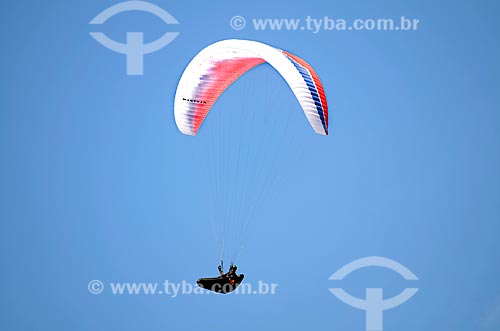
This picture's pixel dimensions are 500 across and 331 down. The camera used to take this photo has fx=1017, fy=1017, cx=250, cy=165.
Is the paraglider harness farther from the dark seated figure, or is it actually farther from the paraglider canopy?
the paraglider canopy

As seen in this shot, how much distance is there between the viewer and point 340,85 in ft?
134

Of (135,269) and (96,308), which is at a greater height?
(135,269)

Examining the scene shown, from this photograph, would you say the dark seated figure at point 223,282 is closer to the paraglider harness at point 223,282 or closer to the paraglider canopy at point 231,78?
the paraglider harness at point 223,282

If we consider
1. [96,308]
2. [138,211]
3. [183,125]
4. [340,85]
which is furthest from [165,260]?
[183,125]

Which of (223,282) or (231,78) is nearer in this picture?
(223,282)

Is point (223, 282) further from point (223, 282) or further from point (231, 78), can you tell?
point (231, 78)

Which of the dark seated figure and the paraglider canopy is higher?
the paraglider canopy

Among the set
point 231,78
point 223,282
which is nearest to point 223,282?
point 223,282

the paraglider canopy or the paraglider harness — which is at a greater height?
the paraglider canopy

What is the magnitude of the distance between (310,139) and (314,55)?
7120 millimetres

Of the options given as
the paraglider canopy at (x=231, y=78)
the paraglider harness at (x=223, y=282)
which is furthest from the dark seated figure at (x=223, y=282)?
the paraglider canopy at (x=231, y=78)

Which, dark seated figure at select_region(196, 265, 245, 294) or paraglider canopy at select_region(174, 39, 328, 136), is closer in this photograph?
paraglider canopy at select_region(174, 39, 328, 136)

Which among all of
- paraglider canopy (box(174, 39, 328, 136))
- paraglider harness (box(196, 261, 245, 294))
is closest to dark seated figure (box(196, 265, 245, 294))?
paraglider harness (box(196, 261, 245, 294))

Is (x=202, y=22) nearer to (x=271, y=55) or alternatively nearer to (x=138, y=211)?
(x=138, y=211)
